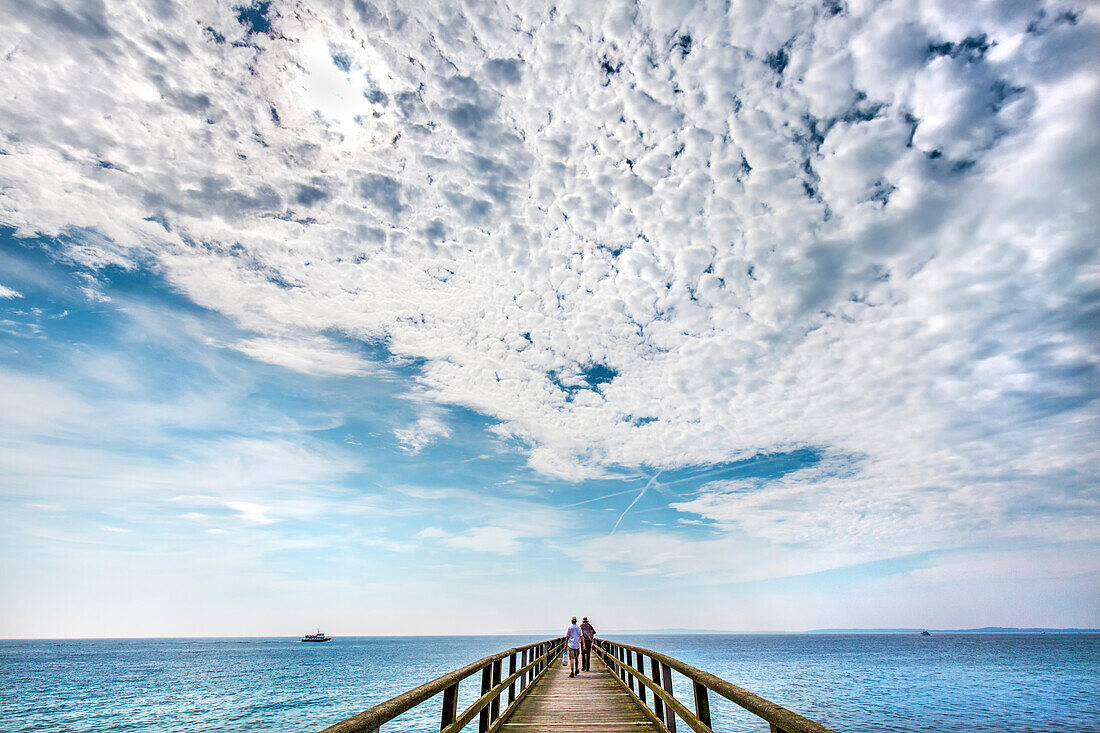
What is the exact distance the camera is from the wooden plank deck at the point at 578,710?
7625 mm

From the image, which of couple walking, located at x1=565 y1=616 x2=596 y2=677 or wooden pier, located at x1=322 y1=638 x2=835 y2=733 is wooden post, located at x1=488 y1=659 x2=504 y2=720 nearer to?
wooden pier, located at x1=322 y1=638 x2=835 y2=733

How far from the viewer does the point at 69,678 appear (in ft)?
212

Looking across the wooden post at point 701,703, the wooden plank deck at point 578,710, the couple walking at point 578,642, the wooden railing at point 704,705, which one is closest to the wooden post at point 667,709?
the wooden railing at point 704,705

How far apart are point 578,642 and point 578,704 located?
5.17 meters

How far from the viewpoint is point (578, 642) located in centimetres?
1470

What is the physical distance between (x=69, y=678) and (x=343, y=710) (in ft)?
200

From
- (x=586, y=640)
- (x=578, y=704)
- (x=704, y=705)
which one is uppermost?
(x=704, y=705)

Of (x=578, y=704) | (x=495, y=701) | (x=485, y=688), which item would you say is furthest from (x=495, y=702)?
(x=578, y=704)

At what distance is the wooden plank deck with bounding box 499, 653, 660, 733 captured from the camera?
762 centimetres

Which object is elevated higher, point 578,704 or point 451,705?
point 451,705

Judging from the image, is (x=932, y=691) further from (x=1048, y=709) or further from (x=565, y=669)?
(x=565, y=669)

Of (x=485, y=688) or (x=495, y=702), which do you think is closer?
(x=485, y=688)

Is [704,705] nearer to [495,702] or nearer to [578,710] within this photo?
[495,702]

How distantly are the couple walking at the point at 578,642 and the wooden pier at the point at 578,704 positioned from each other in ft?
1.69
